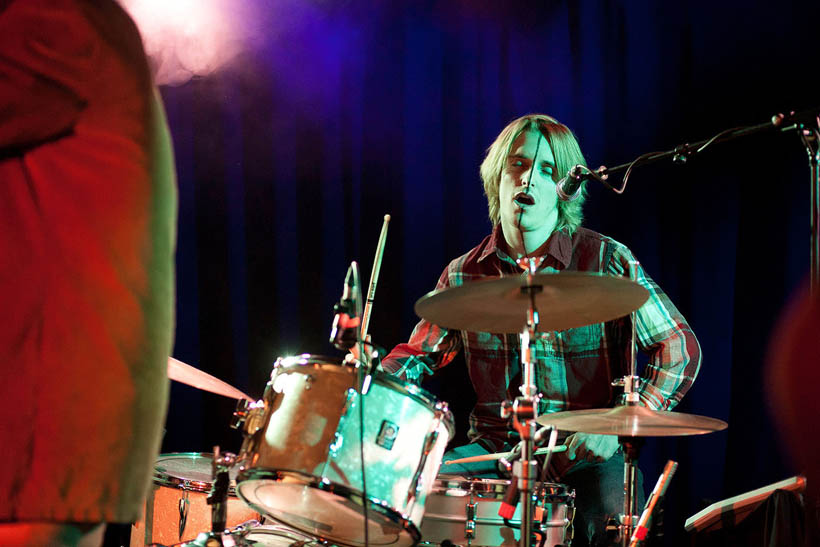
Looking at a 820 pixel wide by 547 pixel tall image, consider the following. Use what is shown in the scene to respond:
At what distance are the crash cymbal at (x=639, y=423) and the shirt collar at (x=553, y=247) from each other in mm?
970

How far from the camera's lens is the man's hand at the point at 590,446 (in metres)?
2.65

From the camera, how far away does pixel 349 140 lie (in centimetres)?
369

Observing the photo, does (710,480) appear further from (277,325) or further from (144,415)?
(144,415)

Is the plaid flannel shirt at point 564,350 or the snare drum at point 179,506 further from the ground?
the plaid flannel shirt at point 564,350

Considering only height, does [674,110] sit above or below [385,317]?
above

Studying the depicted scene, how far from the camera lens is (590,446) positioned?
265 centimetres

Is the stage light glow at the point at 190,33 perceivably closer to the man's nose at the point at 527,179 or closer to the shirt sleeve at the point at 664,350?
the man's nose at the point at 527,179

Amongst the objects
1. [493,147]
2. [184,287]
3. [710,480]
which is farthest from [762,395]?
[184,287]

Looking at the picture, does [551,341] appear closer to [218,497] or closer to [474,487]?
[474,487]

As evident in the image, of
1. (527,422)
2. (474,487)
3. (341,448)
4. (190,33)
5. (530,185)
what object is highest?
(190,33)

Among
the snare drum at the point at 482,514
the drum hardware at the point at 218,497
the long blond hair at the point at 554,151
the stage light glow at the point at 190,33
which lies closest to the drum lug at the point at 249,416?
the drum hardware at the point at 218,497

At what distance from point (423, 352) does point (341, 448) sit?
1.21m

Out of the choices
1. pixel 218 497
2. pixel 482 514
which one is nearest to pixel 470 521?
pixel 482 514

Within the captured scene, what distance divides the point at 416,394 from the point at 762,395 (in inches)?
60.9
